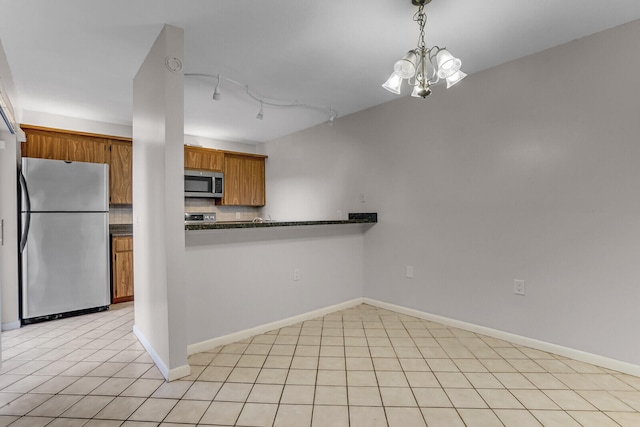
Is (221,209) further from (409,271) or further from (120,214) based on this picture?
(409,271)

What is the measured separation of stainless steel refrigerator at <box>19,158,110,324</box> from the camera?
10.2 feet

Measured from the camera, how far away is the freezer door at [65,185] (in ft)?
10.3

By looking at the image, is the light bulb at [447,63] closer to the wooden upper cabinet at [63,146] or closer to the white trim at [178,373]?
the white trim at [178,373]

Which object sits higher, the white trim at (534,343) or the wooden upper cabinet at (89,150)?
the wooden upper cabinet at (89,150)

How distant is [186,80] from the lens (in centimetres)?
288

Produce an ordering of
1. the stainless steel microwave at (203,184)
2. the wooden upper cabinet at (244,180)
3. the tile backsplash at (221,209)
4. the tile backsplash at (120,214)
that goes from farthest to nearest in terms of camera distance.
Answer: the wooden upper cabinet at (244,180) → the tile backsplash at (221,209) → the stainless steel microwave at (203,184) → the tile backsplash at (120,214)

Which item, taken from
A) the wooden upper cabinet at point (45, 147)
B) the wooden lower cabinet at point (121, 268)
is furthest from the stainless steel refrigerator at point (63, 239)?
the wooden upper cabinet at point (45, 147)

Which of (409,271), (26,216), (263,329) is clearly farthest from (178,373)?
(26,216)

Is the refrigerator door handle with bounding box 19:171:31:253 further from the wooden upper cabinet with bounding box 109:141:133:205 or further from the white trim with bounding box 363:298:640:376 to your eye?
the white trim with bounding box 363:298:640:376

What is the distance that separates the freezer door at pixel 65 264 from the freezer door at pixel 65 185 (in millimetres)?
95

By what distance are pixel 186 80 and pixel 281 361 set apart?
253 cm

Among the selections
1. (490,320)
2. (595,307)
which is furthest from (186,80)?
(595,307)

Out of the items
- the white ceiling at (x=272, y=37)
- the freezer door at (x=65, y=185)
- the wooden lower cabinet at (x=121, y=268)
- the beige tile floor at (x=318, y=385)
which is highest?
the white ceiling at (x=272, y=37)

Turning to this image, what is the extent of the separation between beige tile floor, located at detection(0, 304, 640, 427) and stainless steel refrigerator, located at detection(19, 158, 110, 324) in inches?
20.3
